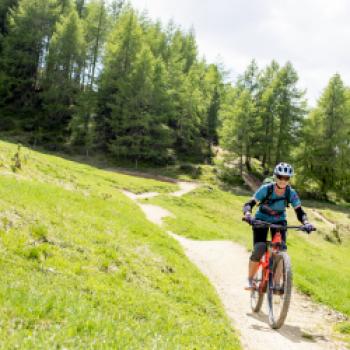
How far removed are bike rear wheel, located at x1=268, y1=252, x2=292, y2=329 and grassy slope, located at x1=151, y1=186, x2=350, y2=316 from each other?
378 centimetres

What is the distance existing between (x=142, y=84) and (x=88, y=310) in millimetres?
53704

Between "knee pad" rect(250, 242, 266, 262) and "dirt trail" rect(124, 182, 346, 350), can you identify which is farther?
"knee pad" rect(250, 242, 266, 262)

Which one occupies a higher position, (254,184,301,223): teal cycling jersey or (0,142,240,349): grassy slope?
(254,184,301,223): teal cycling jersey

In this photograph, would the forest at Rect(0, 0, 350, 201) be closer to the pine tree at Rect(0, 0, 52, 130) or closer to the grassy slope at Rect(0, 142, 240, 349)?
the pine tree at Rect(0, 0, 52, 130)

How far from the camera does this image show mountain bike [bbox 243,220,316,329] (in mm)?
7676

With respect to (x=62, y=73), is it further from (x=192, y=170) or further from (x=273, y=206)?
(x=273, y=206)

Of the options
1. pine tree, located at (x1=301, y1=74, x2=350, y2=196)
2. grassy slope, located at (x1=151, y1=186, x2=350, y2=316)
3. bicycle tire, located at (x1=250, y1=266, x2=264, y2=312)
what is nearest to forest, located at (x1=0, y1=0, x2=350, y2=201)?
pine tree, located at (x1=301, y1=74, x2=350, y2=196)

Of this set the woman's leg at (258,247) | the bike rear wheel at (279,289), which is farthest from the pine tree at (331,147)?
the bike rear wheel at (279,289)

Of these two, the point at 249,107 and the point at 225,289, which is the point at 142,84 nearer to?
the point at 249,107

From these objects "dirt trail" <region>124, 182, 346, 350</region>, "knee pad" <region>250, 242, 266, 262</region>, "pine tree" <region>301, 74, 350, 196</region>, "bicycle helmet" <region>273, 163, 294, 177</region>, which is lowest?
"dirt trail" <region>124, 182, 346, 350</region>

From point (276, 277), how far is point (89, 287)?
4015mm

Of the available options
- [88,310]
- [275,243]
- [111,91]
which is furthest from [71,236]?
[111,91]

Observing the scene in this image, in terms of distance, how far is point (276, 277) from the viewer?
27.0ft

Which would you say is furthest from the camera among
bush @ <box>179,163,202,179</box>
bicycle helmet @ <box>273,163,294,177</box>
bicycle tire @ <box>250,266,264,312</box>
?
bush @ <box>179,163,202,179</box>
